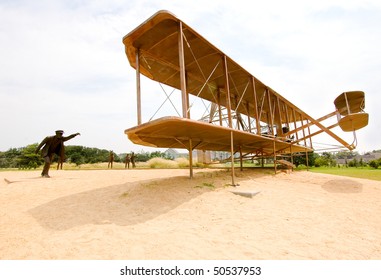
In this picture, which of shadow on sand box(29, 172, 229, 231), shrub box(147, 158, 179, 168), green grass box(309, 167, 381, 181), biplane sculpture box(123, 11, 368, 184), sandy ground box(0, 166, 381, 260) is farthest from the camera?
shrub box(147, 158, 179, 168)

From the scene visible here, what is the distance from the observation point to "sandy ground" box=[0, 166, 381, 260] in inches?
152

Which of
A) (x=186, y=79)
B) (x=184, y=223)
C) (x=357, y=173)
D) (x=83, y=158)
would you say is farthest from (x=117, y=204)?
(x=83, y=158)

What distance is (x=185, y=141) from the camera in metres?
10.9

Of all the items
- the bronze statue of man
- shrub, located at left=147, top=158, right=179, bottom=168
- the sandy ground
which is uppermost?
the bronze statue of man

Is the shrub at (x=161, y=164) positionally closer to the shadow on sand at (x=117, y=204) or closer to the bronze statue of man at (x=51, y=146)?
the bronze statue of man at (x=51, y=146)

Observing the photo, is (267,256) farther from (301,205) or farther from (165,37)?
(165,37)

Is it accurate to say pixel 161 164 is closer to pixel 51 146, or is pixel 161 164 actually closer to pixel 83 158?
pixel 51 146

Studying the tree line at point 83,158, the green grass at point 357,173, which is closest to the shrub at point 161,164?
the tree line at point 83,158

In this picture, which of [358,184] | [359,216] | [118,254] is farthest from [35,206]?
[358,184]

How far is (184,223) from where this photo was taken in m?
5.23

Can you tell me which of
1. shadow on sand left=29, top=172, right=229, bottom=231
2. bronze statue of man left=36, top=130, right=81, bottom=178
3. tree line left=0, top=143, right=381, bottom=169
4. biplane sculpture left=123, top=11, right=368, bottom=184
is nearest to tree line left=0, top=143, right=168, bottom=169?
tree line left=0, top=143, right=381, bottom=169

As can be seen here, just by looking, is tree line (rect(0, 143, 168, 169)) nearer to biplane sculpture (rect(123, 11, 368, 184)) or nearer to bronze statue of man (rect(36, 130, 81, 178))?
bronze statue of man (rect(36, 130, 81, 178))

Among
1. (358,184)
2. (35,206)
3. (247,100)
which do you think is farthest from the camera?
(247,100)

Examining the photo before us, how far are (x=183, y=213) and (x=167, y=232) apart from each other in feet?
4.32
